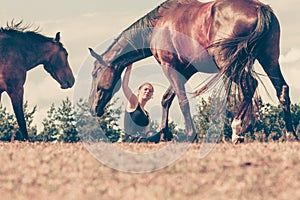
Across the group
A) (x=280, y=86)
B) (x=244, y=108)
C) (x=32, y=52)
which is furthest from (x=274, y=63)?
(x=32, y=52)

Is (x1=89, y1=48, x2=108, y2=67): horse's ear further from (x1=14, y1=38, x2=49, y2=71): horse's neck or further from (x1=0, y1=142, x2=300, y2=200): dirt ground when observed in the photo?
(x1=0, y1=142, x2=300, y2=200): dirt ground

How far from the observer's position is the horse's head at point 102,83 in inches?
655

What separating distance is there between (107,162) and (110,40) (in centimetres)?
755

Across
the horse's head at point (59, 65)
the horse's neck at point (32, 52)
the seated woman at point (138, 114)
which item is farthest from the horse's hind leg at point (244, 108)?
the horse's head at point (59, 65)

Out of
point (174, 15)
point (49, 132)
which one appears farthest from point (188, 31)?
point (49, 132)

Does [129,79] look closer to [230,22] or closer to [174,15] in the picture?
[174,15]

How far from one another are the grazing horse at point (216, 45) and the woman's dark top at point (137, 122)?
0.59m

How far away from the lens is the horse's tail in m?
13.0

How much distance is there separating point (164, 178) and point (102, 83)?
8.81 meters

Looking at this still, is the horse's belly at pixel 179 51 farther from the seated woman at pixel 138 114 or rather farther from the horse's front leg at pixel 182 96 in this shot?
the seated woman at pixel 138 114

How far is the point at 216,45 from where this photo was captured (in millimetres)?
13406

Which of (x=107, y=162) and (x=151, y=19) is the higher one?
(x=151, y=19)

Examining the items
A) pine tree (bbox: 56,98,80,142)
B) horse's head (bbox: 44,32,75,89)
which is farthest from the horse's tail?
pine tree (bbox: 56,98,80,142)

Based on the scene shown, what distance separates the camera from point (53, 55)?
17.8 m
